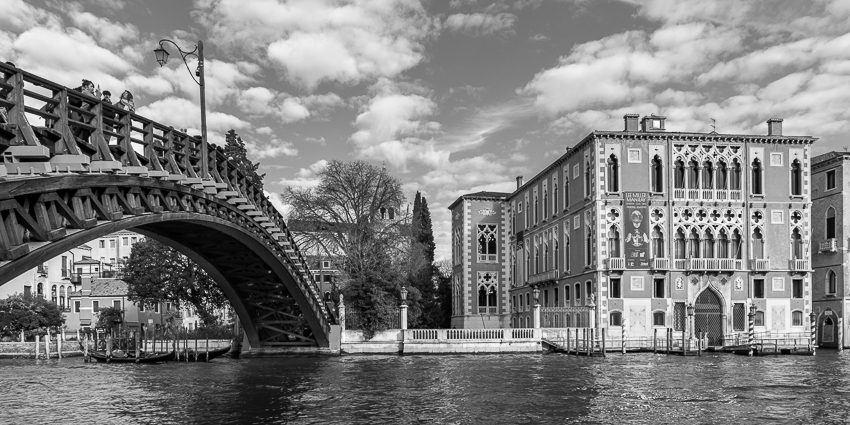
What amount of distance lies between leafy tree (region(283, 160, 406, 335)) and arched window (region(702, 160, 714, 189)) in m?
14.3

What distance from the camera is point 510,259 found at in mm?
50688

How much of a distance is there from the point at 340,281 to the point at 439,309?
55.1 ft

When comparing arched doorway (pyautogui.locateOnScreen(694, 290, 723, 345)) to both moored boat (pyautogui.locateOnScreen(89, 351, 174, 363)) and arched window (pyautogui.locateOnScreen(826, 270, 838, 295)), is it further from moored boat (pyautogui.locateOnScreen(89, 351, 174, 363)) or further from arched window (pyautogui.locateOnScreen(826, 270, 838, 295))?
moored boat (pyautogui.locateOnScreen(89, 351, 174, 363))

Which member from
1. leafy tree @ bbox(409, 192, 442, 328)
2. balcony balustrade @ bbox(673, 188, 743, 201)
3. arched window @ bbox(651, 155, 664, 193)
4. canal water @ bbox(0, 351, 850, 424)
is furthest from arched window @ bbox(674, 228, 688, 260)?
leafy tree @ bbox(409, 192, 442, 328)

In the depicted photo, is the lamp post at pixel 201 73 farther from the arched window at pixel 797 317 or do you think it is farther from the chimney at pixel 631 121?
the arched window at pixel 797 317

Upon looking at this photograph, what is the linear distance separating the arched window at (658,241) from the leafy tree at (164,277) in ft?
64.9

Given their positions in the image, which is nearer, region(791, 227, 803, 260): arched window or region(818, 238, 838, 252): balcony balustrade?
region(791, 227, 803, 260): arched window

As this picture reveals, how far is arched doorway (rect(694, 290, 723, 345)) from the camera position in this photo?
3472 centimetres

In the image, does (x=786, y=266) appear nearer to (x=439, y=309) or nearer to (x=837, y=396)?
(x=837, y=396)

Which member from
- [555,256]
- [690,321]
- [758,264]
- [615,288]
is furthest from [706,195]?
[555,256]

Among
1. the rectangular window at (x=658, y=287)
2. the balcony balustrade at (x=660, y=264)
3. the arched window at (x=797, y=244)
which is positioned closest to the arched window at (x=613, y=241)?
the balcony balustrade at (x=660, y=264)

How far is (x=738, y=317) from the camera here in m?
34.8

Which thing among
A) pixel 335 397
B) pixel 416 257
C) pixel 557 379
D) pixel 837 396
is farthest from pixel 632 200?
pixel 335 397

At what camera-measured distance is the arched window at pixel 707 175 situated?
35.1m
